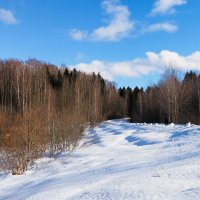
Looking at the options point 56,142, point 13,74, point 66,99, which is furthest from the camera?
point 13,74

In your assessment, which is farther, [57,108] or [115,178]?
[57,108]

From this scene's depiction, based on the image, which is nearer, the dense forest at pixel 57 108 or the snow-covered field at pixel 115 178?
the snow-covered field at pixel 115 178

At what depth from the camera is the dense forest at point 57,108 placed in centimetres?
1942

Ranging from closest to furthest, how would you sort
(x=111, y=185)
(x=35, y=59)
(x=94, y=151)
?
(x=111, y=185) → (x=94, y=151) → (x=35, y=59)

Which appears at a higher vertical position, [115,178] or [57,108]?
[57,108]

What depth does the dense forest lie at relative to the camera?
1942 centimetres

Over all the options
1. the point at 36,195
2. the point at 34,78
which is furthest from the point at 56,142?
the point at 34,78

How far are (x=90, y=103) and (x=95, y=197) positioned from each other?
154 ft

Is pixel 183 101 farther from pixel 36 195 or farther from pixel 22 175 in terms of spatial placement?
pixel 36 195

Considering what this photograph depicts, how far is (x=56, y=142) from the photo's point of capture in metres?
23.9

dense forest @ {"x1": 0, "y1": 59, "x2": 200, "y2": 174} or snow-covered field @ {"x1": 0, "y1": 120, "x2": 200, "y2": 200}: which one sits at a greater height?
dense forest @ {"x1": 0, "y1": 59, "x2": 200, "y2": 174}

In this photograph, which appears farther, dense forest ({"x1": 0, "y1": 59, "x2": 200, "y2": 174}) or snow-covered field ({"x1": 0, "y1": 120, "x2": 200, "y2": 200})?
dense forest ({"x1": 0, "y1": 59, "x2": 200, "y2": 174})

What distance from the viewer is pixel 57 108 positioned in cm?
2975

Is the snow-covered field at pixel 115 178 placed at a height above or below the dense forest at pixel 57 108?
below
